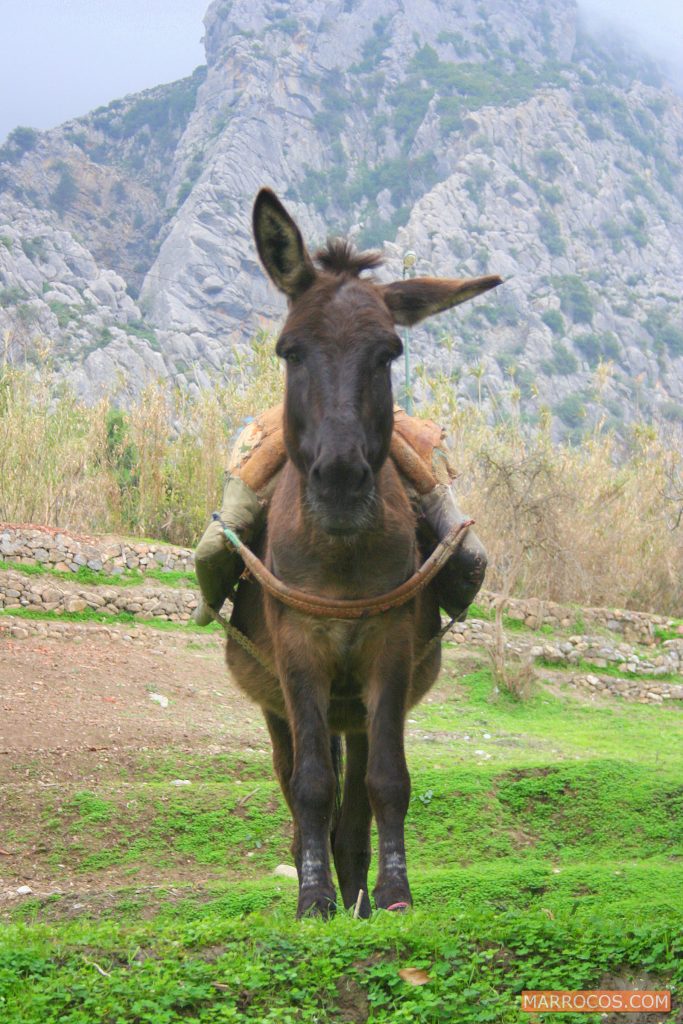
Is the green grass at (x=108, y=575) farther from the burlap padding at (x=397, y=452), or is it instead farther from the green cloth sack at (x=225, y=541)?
the green cloth sack at (x=225, y=541)

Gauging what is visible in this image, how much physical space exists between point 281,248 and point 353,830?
295 cm

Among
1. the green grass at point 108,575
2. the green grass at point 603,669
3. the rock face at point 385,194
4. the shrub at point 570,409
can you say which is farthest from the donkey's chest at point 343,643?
the shrub at point 570,409

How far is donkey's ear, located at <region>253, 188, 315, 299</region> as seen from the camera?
16.9ft

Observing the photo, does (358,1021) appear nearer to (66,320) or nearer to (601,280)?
(66,320)

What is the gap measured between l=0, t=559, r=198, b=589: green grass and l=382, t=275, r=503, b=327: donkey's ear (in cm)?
1288

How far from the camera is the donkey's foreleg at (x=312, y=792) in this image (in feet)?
16.1

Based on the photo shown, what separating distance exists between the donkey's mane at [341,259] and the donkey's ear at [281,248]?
172 millimetres

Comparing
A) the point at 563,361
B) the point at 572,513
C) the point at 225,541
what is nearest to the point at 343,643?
the point at 225,541

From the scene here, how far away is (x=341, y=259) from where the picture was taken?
17.9 ft

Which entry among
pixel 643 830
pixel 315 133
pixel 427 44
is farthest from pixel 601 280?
pixel 643 830

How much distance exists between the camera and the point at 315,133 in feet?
397

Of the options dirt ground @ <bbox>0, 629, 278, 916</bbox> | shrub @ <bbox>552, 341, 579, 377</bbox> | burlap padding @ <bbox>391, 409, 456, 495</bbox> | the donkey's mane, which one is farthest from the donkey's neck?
shrub @ <bbox>552, 341, 579, 377</bbox>

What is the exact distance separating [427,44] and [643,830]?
464 feet

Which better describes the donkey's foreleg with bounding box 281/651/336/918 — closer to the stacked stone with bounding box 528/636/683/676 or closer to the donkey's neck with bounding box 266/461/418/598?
the donkey's neck with bounding box 266/461/418/598
